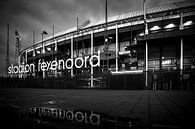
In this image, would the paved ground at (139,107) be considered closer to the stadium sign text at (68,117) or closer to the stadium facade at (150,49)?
the stadium sign text at (68,117)

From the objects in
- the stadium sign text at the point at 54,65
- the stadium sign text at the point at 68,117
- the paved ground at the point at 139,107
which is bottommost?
the paved ground at the point at 139,107

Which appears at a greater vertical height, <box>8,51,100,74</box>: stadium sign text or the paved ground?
<box>8,51,100,74</box>: stadium sign text

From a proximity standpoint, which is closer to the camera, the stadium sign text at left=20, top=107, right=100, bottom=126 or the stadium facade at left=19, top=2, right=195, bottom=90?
the stadium sign text at left=20, top=107, right=100, bottom=126

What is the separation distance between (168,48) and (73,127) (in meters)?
27.2

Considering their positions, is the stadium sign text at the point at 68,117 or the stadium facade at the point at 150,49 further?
the stadium facade at the point at 150,49

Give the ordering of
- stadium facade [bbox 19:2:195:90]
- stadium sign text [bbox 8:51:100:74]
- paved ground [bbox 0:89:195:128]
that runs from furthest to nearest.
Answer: stadium sign text [bbox 8:51:100:74]
stadium facade [bbox 19:2:195:90]
paved ground [bbox 0:89:195:128]

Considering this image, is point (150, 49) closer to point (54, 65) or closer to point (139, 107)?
point (54, 65)

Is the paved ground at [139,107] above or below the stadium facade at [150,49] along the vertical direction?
below

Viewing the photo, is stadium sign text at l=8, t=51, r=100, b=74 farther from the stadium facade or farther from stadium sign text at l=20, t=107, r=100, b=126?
stadium sign text at l=20, t=107, r=100, b=126

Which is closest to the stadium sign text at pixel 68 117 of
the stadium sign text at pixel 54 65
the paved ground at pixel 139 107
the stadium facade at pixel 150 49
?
the paved ground at pixel 139 107

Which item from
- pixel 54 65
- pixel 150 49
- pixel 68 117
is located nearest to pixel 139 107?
pixel 68 117

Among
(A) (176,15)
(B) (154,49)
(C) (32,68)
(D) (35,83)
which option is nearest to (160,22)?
(A) (176,15)

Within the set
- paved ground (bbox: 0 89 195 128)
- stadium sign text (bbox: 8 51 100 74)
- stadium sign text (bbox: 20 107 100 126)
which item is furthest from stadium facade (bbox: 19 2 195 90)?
stadium sign text (bbox: 20 107 100 126)

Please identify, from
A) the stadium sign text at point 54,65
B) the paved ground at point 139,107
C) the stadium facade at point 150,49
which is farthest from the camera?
the stadium sign text at point 54,65
